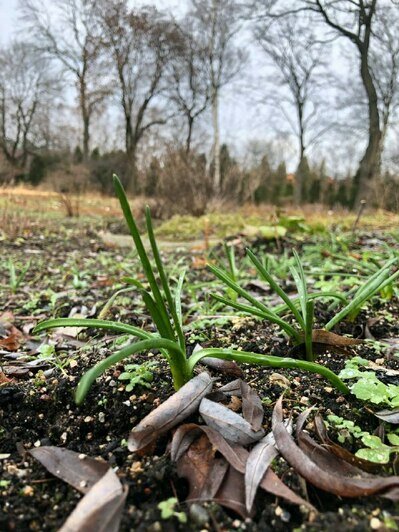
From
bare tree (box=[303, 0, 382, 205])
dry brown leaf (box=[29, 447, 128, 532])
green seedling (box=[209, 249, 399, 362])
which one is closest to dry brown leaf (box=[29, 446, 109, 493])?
dry brown leaf (box=[29, 447, 128, 532])

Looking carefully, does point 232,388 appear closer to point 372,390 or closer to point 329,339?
point 372,390

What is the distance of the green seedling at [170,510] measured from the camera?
697 mm

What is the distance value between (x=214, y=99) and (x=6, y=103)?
16.3 meters

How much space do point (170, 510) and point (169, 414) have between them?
8.9 inches

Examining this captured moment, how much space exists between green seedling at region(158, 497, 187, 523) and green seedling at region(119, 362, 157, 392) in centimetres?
38

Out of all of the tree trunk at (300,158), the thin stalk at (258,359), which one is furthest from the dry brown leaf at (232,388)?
the tree trunk at (300,158)

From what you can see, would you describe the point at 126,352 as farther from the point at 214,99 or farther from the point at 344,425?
the point at 214,99

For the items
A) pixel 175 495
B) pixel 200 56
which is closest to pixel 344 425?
pixel 175 495

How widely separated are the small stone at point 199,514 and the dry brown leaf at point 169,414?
0.18m

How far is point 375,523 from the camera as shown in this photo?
678mm

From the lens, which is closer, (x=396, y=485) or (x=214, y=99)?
(x=396, y=485)

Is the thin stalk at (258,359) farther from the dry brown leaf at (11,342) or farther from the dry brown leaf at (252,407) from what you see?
the dry brown leaf at (11,342)

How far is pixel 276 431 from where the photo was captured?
900 mm

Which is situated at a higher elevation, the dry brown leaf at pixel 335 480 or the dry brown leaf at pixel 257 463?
the dry brown leaf at pixel 335 480
